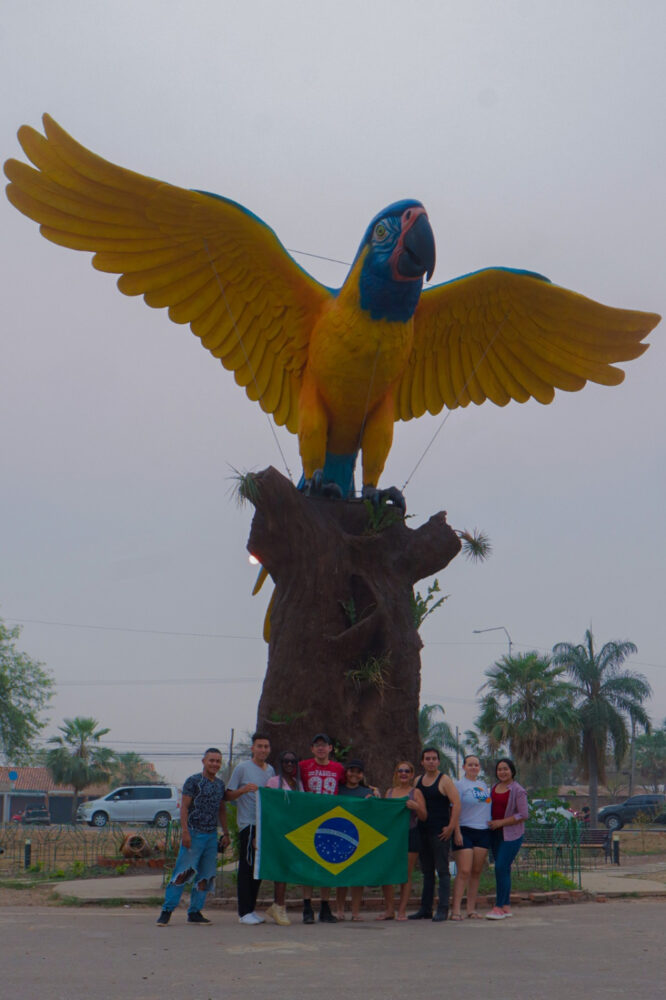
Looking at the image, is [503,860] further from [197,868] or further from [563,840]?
[563,840]

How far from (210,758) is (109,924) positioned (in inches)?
55.4

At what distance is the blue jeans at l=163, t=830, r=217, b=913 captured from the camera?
6945mm

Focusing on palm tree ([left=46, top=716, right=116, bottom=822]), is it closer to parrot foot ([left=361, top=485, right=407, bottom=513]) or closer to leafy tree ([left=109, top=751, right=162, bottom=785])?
leafy tree ([left=109, top=751, right=162, bottom=785])

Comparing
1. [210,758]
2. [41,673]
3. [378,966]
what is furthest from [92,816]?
[378,966]

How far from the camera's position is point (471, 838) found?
7660 millimetres

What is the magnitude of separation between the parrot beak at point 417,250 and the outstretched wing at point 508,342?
1120 millimetres

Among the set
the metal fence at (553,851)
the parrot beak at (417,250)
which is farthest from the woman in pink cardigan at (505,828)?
the parrot beak at (417,250)

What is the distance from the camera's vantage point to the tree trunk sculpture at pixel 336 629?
940 cm

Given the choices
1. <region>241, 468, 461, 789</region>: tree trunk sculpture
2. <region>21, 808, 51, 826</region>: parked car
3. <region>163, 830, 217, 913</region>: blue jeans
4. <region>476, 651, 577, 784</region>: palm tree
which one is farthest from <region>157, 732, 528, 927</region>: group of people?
<region>21, 808, 51, 826</region>: parked car

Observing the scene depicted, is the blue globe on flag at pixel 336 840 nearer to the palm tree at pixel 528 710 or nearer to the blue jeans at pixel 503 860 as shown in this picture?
the blue jeans at pixel 503 860

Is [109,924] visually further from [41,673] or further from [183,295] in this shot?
[41,673]

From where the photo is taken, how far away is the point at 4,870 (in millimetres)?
13953

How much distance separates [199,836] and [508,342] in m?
6.49

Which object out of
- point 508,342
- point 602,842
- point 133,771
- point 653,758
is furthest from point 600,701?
point 653,758
